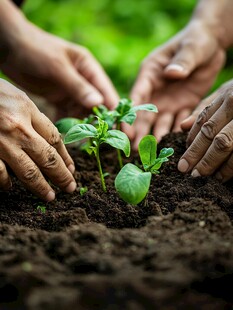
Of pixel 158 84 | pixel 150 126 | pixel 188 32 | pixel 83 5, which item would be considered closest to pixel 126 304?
pixel 150 126

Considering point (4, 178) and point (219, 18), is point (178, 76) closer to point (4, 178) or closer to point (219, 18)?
point (219, 18)

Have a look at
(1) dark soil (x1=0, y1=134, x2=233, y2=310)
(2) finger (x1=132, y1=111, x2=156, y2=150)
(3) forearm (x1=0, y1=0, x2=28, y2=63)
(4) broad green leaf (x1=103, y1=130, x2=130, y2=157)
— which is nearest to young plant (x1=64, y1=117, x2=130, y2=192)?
(4) broad green leaf (x1=103, y1=130, x2=130, y2=157)

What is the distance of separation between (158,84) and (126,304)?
1.77 m

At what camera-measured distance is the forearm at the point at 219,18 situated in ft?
8.70

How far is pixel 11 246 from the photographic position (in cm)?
116

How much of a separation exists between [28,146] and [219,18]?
164 centimetres

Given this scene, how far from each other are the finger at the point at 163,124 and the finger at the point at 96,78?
0.26 metres

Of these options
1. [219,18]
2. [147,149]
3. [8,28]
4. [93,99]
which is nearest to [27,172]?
[147,149]

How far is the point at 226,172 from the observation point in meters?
1.62

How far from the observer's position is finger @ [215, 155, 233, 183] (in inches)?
62.6

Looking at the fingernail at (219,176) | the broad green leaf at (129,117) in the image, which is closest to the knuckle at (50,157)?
the broad green leaf at (129,117)

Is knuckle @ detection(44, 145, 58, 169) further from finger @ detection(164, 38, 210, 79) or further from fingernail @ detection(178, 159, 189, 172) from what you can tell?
finger @ detection(164, 38, 210, 79)

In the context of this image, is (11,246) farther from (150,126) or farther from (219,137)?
(150,126)

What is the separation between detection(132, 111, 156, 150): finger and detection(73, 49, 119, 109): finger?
170 millimetres
